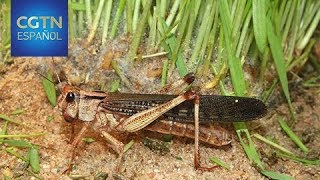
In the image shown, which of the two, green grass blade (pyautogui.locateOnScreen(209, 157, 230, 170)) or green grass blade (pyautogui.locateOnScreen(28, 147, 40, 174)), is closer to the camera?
green grass blade (pyautogui.locateOnScreen(28, 147, 40, 174))

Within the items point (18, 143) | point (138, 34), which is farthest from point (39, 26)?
point (18, 143)

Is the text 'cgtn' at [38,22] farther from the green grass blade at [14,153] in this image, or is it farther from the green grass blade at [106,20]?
the green grass blade at [14,153]

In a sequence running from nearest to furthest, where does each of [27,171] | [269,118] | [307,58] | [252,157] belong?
[27,171] < [252,157] < [269,118] < [307,58]

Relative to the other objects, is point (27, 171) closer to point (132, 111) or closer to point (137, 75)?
point (132, 111)

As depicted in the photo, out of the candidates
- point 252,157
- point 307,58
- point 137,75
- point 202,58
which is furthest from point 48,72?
point 307,58

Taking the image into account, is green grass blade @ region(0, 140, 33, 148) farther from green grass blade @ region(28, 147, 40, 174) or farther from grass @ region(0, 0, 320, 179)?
grass @ region(0, 0, 320, 179)

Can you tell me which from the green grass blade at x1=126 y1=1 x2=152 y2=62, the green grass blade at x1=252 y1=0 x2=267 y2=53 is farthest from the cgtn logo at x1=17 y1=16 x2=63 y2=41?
the green grass blade at x1=252 y1=0 x2=267 y2=53

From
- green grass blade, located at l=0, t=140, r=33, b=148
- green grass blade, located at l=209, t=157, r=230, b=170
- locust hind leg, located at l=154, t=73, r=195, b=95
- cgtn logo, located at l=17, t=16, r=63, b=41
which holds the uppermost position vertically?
cgtn logo, located at l=17, t=16, r=63, b=41

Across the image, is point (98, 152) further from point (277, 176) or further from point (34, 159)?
point (277, 176)
